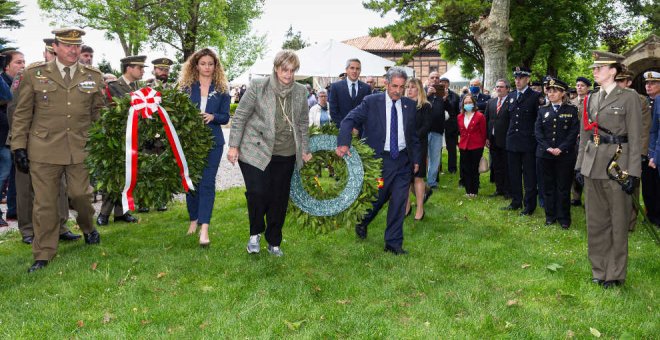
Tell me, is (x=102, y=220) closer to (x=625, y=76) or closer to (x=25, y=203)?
(x=25, y=203)

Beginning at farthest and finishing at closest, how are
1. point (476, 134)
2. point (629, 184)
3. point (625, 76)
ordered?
point (476, 134), point (625, 76), point (629, 184)

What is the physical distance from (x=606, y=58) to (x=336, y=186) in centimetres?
314

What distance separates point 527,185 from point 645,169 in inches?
69.4

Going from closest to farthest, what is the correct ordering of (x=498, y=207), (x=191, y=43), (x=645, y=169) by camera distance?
(x=645, y=169) → (x=498, y=207) → (x=191, y=43)

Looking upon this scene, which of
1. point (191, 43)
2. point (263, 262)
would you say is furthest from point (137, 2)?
point (263, 262)

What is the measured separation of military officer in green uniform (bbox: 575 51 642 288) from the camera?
5414 mm

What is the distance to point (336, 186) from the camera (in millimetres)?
6512

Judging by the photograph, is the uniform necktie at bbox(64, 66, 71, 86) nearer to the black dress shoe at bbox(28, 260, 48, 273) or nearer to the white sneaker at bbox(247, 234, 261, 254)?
the black dress shoe at bbox(28, 260, 48, 273)

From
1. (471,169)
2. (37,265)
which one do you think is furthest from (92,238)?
(471,169)

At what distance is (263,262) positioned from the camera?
20.0ft

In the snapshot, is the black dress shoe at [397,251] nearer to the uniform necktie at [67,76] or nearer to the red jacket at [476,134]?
Result: the uniform necktie at [67,76]

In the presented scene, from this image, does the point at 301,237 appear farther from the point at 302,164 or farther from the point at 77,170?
the point at 77,170

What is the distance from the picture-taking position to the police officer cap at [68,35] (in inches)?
229

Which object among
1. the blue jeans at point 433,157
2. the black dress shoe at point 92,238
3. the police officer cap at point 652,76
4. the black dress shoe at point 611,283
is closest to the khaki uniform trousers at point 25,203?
the black dress shoe at point 92,238
